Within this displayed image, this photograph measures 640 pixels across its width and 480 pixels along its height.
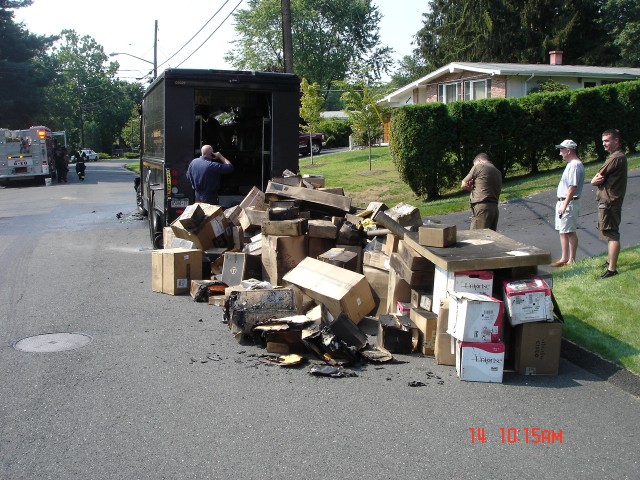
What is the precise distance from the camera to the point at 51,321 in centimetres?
796

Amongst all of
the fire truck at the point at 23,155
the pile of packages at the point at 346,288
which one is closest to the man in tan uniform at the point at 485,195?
the pile of packages at the point at 346,288

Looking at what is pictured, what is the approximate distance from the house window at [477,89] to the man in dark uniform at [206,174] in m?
22.5

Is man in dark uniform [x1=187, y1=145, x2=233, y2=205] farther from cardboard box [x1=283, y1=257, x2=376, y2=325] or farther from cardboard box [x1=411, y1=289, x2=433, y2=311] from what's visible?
cardboard box [x1=411, y1=289, x2=433, y2=311]

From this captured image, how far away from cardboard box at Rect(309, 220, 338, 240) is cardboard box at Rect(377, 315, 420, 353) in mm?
2583

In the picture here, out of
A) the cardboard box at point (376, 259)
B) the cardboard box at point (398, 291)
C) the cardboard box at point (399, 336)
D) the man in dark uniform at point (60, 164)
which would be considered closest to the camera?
the cardboard box at point (399, 336)

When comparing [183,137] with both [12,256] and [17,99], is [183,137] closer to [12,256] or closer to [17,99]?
[12,256]

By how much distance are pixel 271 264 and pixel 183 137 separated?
3860 mm

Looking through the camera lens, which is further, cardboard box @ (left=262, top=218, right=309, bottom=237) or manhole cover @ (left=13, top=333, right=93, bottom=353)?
cardboard box @ (left=262, top=218, right=309, bottom=237)

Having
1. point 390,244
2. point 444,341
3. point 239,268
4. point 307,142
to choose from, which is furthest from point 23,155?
point 444,341

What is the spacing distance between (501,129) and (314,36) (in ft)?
206

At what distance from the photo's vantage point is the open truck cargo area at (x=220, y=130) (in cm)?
1180

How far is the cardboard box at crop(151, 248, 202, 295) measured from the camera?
9.46 meters

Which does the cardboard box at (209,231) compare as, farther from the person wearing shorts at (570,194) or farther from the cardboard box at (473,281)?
the cardboard box at (473,281)

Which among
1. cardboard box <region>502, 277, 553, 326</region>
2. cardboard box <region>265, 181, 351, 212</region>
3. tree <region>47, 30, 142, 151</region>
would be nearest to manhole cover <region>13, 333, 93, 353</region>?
cardboard box <region>265, 181, 351, 212</region>
